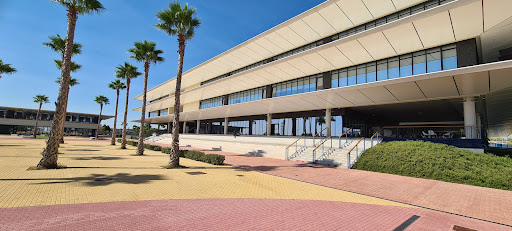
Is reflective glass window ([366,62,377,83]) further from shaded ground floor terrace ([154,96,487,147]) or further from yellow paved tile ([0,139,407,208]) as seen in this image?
yellow paved tile ([0,139,407,208])

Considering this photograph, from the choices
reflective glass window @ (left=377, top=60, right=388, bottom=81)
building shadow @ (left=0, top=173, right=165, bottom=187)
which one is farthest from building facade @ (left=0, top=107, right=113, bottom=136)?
reflective glass window @ (left=377, top=60, right=388, bottom=81)

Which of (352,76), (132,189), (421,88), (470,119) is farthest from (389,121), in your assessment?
(132,189)

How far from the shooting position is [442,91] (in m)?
18.2

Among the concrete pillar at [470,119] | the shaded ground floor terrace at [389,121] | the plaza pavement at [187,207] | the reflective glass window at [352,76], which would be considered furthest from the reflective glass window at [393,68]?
the plaza pavement at [187,207]

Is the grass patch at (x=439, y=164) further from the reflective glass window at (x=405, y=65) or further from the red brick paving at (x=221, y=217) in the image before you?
the reflective glass window at (x=405, y=65)

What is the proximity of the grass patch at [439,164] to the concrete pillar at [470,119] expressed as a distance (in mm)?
4398

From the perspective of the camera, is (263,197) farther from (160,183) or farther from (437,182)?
(437,182)

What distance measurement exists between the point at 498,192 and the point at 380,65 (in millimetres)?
15559

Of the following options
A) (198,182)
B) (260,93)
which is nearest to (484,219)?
(198,182)

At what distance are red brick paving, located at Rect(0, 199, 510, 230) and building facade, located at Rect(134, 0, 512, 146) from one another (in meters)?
13.6

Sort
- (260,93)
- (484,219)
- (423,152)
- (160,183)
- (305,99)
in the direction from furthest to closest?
(260,93)
(305,99)
(423,152)
(160,183)
(484,219)

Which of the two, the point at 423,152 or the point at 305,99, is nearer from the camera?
the point at 423,152

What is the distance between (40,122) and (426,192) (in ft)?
340

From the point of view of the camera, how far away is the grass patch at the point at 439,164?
11.2 meters
